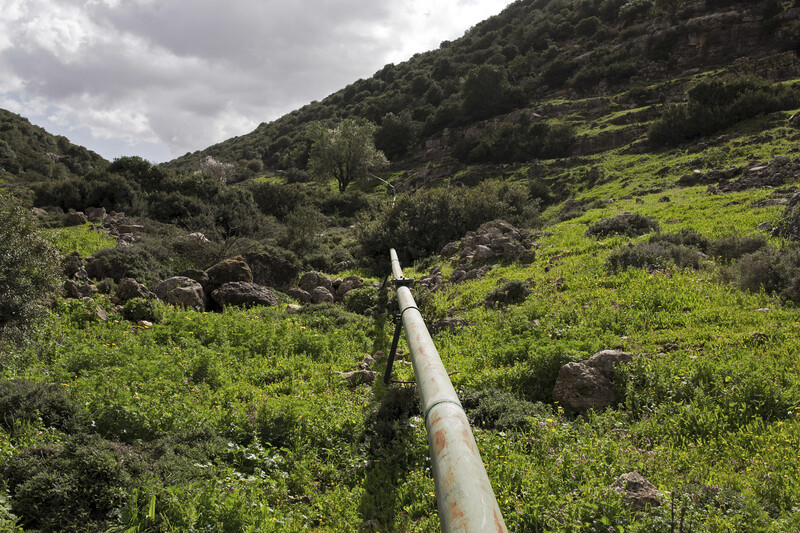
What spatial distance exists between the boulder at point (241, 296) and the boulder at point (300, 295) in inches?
41.3

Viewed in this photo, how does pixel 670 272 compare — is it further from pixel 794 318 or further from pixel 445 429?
pixel 445 429

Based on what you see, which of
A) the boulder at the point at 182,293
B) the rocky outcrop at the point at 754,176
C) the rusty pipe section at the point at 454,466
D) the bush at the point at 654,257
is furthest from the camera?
the rocky outcrop at the point at 754,176

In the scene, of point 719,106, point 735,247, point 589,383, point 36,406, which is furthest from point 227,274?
point 719,106

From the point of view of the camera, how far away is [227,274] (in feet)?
37.4

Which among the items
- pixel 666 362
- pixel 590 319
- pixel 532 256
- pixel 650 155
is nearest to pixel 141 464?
pixel 666 362

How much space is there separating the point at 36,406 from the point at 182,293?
18.0 ft

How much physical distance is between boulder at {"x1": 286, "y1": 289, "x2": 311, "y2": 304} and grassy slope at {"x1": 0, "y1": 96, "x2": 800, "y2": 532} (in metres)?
2.41

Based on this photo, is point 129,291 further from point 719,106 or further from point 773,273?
point 719,106

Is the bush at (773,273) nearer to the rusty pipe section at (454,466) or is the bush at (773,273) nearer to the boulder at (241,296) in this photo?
the rusty pipe section at (454,466)

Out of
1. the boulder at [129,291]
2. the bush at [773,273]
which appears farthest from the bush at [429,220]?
the bush at [773,273]

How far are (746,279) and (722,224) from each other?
512 centimetres

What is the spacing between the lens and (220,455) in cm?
445

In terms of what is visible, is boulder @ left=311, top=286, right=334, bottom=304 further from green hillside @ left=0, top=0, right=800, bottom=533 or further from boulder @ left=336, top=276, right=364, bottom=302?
boulder @ left=336, top=276, right=364, bottom=302

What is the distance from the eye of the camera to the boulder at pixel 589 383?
209 inches
